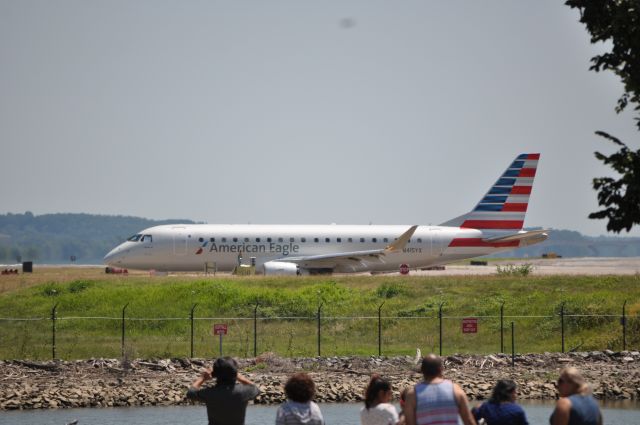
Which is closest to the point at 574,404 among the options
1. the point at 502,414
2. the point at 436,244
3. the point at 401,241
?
the point at 502,414

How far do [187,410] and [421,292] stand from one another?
83.2ft

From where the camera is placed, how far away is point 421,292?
2040 inches

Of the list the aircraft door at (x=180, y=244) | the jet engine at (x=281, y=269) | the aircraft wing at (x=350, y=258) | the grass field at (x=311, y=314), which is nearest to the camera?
the grass field at (x=311, y=314)

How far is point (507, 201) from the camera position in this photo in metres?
67.4

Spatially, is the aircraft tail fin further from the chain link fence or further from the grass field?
the chain link fence

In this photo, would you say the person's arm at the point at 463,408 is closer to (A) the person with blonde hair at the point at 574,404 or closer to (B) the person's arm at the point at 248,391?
(A) the person with blonde hair at the point at 574,404

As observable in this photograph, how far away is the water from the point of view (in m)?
25.3

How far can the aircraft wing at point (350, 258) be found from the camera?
207ft

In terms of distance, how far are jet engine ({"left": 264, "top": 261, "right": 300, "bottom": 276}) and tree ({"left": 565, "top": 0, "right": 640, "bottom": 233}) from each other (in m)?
42.9

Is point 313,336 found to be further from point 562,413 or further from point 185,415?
point 562,413

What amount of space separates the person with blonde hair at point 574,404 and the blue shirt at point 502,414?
779mm

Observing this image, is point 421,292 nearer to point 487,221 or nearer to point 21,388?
point 487,221

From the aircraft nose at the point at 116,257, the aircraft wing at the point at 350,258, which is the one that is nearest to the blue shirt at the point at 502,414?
the aircraft wing at the point at 350,258

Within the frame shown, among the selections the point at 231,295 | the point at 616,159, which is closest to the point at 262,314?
the point at 231,295
